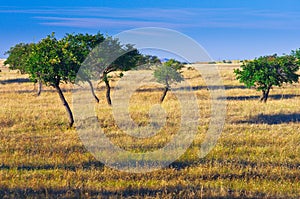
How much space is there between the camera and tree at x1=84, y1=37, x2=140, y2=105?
2747 centimetres

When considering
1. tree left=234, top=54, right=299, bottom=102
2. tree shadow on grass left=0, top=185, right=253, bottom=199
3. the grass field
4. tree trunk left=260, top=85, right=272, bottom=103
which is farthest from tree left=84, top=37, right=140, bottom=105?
tree shadow on grass left=0, top=185, right=253, bottom=199

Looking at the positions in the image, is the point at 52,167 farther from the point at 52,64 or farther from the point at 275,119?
the point at 275,119

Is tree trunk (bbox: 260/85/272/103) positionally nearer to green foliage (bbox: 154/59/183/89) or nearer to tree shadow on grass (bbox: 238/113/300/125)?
tree shadow on grass (bbox: 238/113/300/125)

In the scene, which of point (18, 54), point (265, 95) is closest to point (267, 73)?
point (265, 95)

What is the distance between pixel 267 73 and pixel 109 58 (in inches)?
555

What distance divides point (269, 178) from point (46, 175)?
6292 millimetres

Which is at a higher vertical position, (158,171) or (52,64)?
(52,64)

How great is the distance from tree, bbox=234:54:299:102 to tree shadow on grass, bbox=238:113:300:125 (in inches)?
317

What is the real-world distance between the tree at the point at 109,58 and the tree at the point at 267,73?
10.3m

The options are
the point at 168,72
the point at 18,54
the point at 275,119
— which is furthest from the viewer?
the point at 18,54

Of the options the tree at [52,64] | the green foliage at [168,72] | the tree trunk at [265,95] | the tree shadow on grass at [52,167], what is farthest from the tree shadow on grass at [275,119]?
the green foliage at [168,72]

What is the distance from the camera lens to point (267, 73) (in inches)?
1243

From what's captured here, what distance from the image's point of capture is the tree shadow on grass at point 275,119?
20641mm

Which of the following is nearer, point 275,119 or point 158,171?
point 158,171
